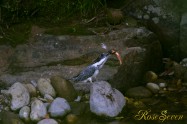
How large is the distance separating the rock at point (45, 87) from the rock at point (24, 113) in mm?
439

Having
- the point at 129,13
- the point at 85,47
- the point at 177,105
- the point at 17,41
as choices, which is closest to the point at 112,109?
the point at 177,105

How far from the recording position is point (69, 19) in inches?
255

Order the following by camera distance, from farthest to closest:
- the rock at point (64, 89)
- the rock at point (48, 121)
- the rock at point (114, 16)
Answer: the rock at point (114, 16)
the rock at point (64, 89)
the rock at point (48, 121)

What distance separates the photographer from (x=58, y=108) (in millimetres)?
4785

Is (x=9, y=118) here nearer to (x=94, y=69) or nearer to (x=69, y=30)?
(x=94, y=69)

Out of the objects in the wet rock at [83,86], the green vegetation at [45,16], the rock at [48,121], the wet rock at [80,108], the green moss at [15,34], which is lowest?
the wet rock at [80,108]

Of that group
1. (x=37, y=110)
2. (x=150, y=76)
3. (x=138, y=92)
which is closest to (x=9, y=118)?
(x=37, y=110)

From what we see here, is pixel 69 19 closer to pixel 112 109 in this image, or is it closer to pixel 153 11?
pixel 153 11

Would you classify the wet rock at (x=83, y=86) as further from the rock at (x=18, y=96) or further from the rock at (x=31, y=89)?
the rock at (x=18, y=96)

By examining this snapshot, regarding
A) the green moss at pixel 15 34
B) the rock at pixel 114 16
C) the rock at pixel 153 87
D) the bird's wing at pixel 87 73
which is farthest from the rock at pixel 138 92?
the green moss at pixel 15 34

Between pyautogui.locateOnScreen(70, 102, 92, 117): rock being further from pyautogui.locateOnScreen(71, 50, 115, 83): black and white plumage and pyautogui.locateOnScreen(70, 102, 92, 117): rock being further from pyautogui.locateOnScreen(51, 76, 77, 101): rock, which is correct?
pyautogui.locateOnScreen(71, 50, 115, 83): black and white plumage

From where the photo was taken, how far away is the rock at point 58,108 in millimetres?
4766

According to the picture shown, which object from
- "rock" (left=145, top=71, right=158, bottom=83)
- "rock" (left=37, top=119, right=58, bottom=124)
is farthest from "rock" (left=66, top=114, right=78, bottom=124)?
"rock" (left=145, top=71, right=158, bottom=83)

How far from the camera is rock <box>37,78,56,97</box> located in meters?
5.18
